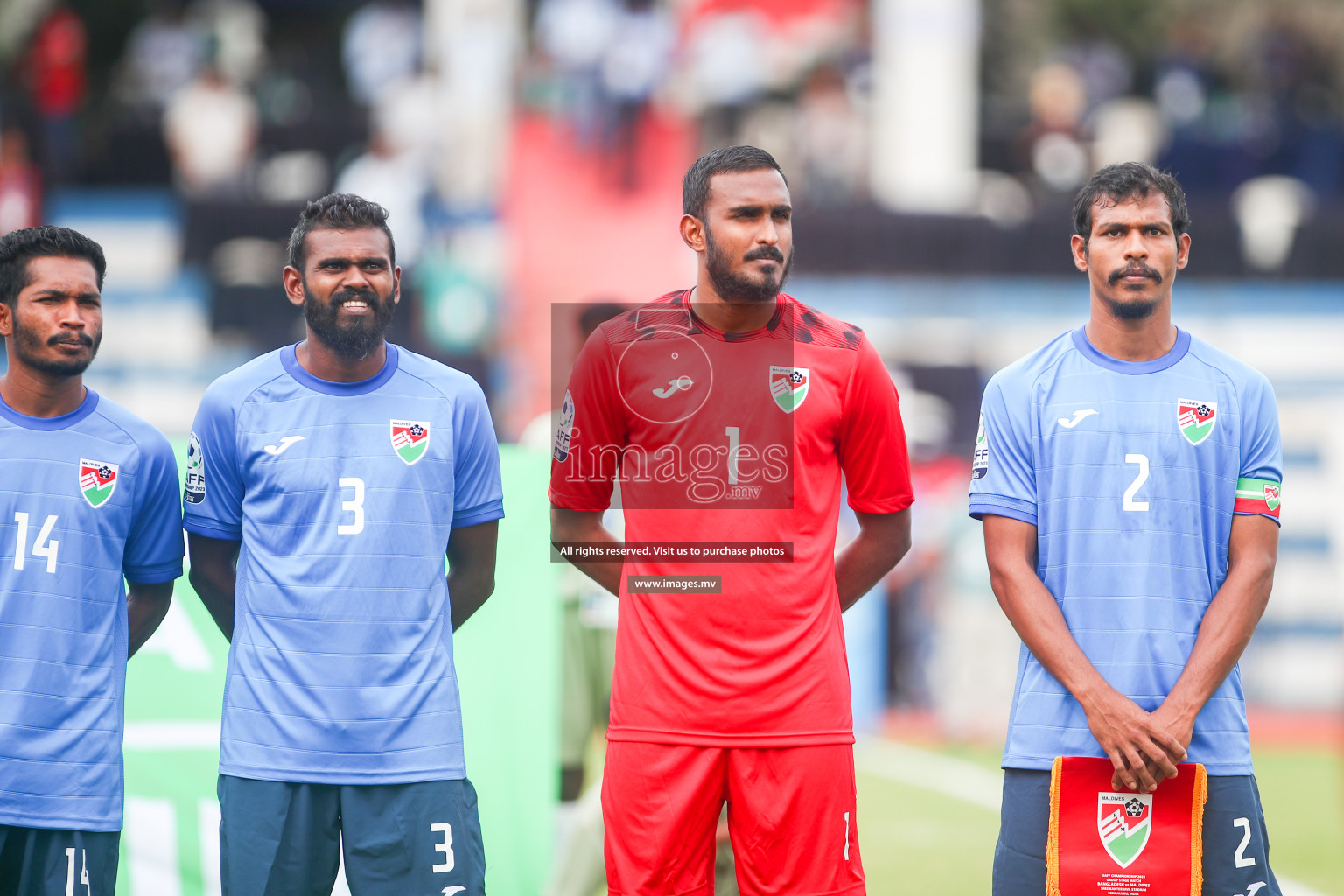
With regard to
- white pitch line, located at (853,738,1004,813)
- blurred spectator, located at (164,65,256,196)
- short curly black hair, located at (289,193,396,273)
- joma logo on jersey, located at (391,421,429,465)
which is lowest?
white pitch line, located at (853,738,1004,813)

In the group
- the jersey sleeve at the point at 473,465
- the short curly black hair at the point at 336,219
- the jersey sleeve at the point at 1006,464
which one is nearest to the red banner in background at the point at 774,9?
the short curly black hair at the point at 336,219

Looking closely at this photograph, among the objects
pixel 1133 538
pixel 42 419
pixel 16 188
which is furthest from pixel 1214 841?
pixel 16 188

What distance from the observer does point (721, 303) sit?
406 centimetres

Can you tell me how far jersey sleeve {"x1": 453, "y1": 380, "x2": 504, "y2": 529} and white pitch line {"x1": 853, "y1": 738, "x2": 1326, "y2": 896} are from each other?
18.4 ft

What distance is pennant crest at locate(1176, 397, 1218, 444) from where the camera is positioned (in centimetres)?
399

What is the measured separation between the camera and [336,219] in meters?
4.16

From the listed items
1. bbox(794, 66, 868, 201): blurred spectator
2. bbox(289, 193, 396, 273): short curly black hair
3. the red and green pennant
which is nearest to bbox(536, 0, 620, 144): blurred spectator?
bbox(794, 66, 868, 201): blurred spectator

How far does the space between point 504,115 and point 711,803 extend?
14.1m

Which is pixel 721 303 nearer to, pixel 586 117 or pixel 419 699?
pixel 419 699

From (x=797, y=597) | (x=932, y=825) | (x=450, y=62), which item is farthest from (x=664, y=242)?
(x=797, y=597)

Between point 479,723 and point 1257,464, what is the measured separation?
9.45 feet

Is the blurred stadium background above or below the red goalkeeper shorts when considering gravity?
above

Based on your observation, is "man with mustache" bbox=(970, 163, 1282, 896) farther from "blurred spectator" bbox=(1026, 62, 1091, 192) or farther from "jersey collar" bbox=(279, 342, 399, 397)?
"blurred spectator" bbox=(1026, 62, 1091, 192)

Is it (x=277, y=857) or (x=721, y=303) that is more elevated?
(x=721, y=303)
